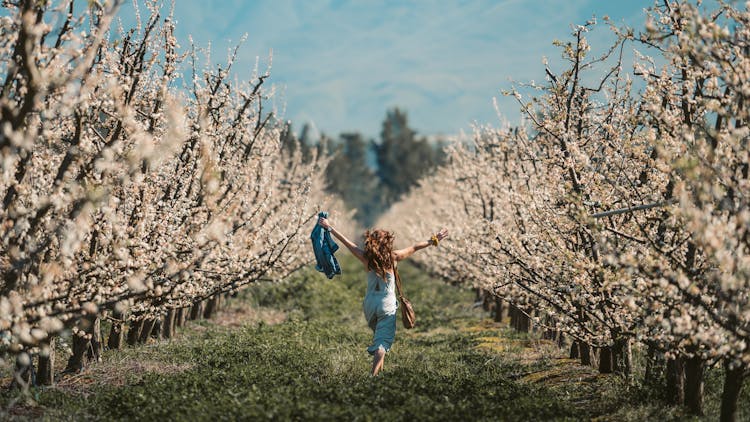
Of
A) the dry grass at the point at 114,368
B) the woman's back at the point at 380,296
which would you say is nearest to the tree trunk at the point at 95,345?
the dry grass at the point at 114,368

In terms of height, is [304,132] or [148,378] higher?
[304,132]

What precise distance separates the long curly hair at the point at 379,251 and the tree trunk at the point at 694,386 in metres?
4.02

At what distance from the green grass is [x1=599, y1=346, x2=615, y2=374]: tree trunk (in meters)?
0.25

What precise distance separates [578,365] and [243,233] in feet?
25.5

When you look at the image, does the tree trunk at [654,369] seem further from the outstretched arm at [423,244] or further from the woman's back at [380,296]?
the woman's back at [380,296]

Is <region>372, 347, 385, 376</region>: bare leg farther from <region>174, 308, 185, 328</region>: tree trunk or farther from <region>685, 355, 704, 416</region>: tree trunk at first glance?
<region>174, 308, 185, 328</region>: tree trunk

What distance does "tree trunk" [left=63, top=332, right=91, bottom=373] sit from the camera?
9867 mm

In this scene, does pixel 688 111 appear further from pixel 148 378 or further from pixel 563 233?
pixel 148 378

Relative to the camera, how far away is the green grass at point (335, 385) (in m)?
7.23

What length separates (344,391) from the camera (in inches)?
314

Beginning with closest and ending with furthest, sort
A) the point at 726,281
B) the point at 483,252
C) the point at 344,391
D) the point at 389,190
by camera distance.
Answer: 1. the point at 726,281
2. the point at 344,391
3. the point at 483,252
4. the point at 389,190

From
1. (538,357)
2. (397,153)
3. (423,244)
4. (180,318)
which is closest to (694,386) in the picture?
(423,244)

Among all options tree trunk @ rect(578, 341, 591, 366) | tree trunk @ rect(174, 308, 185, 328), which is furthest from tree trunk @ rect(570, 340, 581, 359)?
tree trunk @ rect(174, 308, 185, 328)

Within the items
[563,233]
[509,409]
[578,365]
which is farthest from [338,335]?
[509,409]
